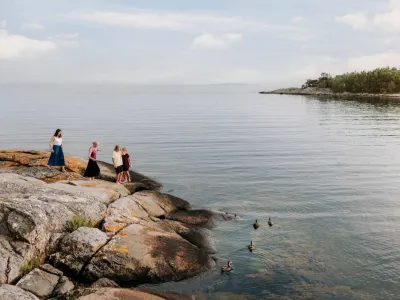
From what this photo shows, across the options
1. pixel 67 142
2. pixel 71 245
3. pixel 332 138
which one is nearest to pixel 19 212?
pixel 71 245

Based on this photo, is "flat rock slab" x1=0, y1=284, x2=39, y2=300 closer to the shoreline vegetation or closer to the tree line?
the shoreline vegetation

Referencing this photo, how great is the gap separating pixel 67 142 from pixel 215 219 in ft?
128

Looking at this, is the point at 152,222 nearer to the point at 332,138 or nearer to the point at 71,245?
the point at 71,245

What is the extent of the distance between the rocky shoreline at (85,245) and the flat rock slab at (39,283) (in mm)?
33

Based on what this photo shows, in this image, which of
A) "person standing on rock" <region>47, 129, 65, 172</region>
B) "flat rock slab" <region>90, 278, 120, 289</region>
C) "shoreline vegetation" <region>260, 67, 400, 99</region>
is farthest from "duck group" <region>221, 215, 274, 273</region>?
"shoreline vegetation" <region>260, 67, 400, 99</region>

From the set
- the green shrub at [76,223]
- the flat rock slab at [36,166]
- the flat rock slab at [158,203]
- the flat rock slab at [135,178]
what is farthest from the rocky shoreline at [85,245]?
the flat rock slab at [135,178]

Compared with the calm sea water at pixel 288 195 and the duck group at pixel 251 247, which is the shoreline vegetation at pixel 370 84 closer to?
the calm sea water at pixel 288 195

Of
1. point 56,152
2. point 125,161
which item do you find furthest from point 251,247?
point 56,152

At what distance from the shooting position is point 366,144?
177 ft

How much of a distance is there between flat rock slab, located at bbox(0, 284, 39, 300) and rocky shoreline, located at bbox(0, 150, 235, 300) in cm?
3

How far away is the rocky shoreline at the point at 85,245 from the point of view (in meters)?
14.7

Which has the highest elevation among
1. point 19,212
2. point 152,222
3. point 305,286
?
point 19,212

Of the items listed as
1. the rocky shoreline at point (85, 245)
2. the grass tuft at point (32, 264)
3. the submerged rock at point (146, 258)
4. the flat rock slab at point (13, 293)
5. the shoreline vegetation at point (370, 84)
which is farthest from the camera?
the shoreline vegetation at point (370, 84)

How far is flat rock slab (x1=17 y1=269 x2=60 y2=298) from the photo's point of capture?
46.9ft
